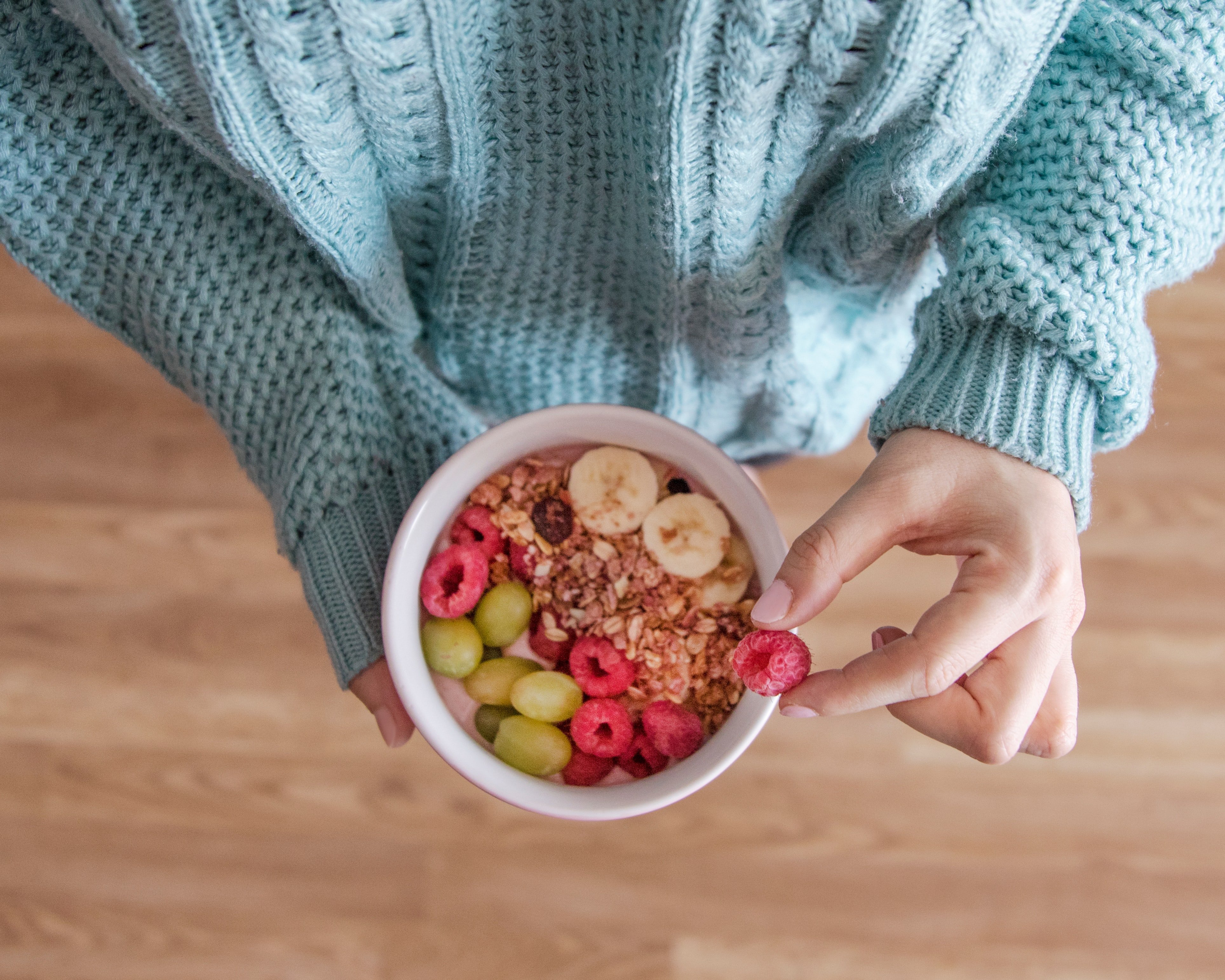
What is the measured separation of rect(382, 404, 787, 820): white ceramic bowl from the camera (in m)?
0.60

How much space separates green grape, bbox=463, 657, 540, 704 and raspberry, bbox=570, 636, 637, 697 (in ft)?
0.13

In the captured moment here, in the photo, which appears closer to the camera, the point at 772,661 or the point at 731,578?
the point at 772,661

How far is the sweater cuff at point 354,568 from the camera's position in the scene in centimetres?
65

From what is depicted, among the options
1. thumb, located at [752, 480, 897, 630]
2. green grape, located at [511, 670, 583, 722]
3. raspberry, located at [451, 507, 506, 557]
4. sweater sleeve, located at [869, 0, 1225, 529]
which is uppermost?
sweater sleeve, located at [869, 0, 1225, 529]

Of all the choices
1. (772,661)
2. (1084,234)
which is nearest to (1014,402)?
(1084,234)

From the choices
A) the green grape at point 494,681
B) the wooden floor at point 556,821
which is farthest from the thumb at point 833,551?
the wooden floor at point 556,821

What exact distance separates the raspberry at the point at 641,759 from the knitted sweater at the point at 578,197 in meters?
0.20

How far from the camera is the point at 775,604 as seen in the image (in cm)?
55

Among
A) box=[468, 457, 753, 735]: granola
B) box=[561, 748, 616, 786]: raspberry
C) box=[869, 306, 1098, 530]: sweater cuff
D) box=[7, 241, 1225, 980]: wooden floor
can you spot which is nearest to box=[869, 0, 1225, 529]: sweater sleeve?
box=[869, 306, 1098, 530]: sweater cuff

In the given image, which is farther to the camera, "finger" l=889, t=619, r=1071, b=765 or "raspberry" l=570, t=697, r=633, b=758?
"raspberry" l=570, t=697, r=633, b=758

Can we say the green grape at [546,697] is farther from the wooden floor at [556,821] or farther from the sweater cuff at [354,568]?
the wooden floor at [556,821]

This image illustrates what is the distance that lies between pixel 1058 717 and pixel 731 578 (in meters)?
0.23

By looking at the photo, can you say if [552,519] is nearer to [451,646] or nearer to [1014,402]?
[451,646]

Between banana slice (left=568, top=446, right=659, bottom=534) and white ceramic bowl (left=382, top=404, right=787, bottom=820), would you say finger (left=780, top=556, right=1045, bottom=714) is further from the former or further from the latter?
banana slice (left=568, top=446, right=659, bottom=534)
